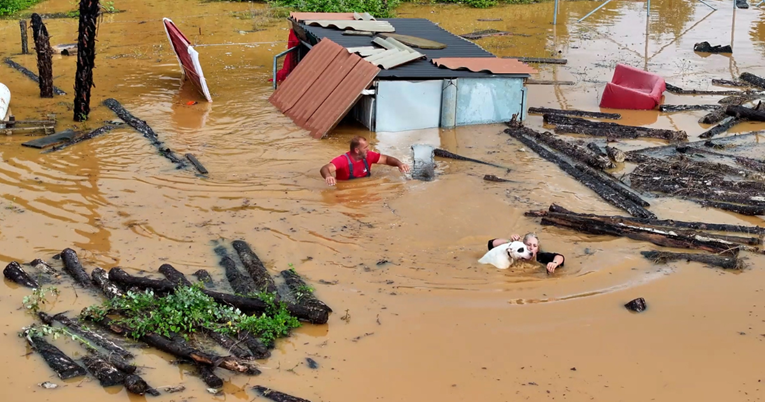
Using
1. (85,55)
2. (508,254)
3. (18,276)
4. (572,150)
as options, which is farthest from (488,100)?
(18,276)

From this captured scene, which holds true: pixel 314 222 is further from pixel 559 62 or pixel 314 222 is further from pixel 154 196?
pixel 559 62

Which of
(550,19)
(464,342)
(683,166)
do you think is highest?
(550,19)

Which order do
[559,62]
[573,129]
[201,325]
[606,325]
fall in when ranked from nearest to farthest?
[201,325] < [606,325] < [573,129] < [559,62]

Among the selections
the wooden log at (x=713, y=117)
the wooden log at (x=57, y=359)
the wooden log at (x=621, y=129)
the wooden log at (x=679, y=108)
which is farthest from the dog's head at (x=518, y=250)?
the wooden log at (x=679, y=108)

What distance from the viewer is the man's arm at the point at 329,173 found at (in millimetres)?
11820

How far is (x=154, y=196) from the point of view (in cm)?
1187

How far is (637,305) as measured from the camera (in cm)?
862

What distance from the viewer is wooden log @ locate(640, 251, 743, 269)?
9477 mm

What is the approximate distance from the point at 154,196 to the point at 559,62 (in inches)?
503

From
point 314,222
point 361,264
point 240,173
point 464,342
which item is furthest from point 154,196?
point 464,342

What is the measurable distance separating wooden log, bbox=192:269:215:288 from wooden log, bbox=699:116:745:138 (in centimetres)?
1006

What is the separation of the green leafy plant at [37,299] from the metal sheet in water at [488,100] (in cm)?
903

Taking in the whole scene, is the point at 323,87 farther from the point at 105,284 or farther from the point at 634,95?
the point at 105,284

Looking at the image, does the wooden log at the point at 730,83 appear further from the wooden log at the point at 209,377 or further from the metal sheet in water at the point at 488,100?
the wooden log at the point at 209,377
